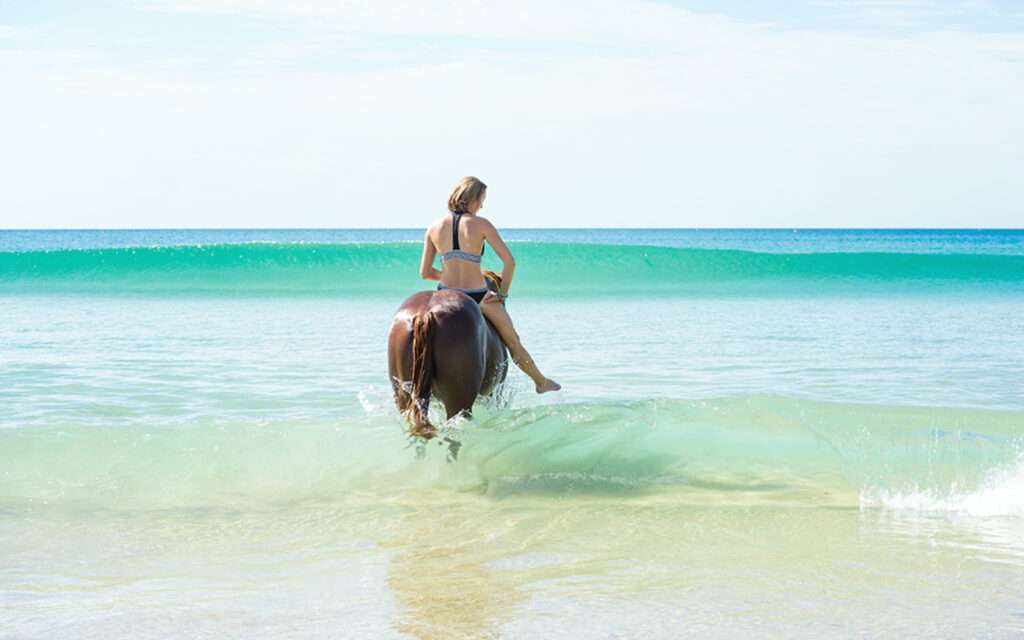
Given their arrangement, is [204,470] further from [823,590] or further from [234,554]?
[823,590]

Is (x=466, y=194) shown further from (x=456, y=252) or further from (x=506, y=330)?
(x=506, y=330)

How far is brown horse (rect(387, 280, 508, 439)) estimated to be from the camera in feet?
17.8

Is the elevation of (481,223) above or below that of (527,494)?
above

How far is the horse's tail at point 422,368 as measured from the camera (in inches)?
213

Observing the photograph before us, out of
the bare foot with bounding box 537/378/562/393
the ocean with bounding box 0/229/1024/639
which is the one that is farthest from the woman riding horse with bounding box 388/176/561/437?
the bare foot with bounding box 537/378/562/393

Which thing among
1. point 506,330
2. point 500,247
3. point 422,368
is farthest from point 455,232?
point 422,368

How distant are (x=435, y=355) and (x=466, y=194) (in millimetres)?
952

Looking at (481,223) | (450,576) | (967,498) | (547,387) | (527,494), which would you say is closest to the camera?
(450,576)

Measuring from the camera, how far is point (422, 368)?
5422 mm

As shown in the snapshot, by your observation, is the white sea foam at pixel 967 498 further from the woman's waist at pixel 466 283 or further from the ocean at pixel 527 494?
the woman's waist at pixel 466 283

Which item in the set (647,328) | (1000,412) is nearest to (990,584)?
(1000,412)

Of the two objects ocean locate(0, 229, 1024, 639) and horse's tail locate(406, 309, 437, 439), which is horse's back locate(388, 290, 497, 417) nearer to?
horse's tail locate(406, 309, 437, 439)

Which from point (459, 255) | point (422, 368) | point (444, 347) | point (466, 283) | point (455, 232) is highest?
point (455, 232)

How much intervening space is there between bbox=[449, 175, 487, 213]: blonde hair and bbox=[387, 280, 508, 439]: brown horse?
1.75 feet
